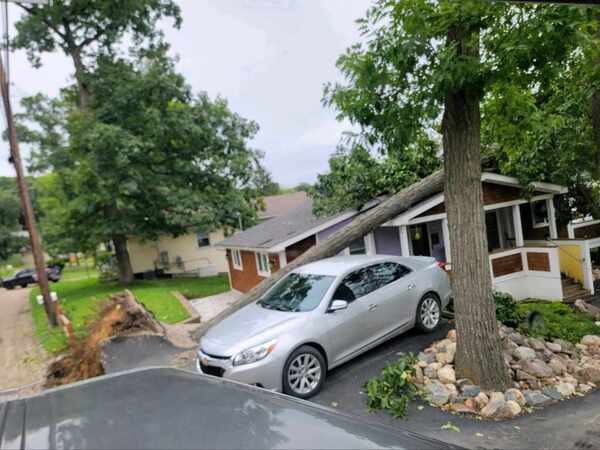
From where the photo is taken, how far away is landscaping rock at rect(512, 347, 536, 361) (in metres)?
6.03

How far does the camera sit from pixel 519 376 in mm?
5742

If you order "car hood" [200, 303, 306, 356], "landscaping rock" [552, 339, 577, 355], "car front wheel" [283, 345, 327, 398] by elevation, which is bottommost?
"landscaping rock" [552, 339, 577, 355]

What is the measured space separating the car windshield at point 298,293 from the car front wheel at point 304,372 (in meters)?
0.69

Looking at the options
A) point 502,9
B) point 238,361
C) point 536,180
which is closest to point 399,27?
point 502,9

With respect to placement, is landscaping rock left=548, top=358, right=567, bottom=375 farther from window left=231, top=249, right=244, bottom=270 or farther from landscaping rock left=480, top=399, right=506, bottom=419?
window left=231, top=249, right=244, bottom=270

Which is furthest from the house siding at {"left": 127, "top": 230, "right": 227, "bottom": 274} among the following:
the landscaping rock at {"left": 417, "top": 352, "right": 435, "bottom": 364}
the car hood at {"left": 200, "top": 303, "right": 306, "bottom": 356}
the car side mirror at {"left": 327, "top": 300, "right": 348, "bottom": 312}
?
the landscaping rock at {"left": 417, "top": 352, "right": 435, "bottom": 364}

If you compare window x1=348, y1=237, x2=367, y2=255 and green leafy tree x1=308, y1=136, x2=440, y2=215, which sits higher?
green leafy tree x1=308, y1=136, x2=440, y2=215

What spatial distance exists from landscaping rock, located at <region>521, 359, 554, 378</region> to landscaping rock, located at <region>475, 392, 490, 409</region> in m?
1.11

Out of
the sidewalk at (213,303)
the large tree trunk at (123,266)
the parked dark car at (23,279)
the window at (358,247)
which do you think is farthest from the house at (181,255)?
the window at (358,247)

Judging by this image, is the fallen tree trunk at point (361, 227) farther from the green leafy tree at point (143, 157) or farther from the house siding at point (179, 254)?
the house siding at point (179, 254)

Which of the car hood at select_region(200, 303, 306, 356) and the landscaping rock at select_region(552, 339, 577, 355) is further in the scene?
the landscaping rock at select_region(552, 339, 577, 355)

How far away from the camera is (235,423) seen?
166cm

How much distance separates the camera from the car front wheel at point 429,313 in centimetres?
726

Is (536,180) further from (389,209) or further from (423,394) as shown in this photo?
(423,394)
